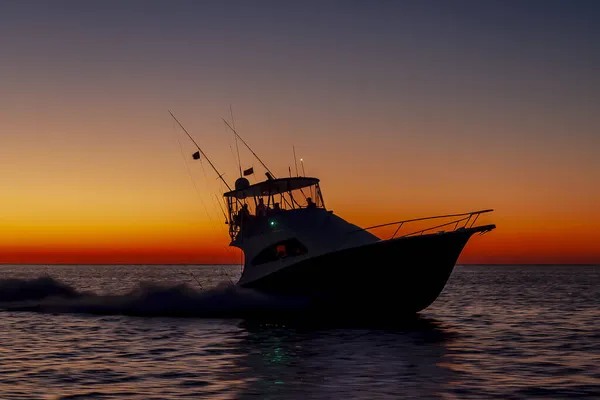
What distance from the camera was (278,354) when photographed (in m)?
18.0

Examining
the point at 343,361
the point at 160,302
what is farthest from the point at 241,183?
the point at 343,361

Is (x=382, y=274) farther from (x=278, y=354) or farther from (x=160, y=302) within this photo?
(x=160, y=302)

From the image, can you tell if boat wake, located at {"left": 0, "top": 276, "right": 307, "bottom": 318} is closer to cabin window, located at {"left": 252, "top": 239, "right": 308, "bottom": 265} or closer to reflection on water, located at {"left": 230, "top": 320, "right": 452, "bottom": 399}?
cabin window, located at {"left": 252, "top": 239, "right": 308, "bottom": 265}

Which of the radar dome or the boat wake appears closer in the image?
the boat wake

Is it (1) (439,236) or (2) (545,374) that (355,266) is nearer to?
(1) (439,236)

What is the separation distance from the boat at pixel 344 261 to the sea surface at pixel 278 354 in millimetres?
866

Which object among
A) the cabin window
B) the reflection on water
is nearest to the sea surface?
the reflection on water

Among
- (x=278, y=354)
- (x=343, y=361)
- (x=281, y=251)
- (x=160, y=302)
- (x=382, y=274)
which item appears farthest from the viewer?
(x=160, y=302)

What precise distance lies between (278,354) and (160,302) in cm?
1496

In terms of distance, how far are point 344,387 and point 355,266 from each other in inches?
456

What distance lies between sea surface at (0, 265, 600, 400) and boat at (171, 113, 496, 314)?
866 mm

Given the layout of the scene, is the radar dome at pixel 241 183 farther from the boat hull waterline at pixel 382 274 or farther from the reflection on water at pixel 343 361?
the reflection on water at pixel 343 361

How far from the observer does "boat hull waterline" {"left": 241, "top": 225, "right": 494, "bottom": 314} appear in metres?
24.6

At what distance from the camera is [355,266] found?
81.3ft
